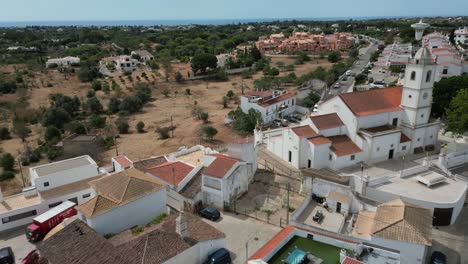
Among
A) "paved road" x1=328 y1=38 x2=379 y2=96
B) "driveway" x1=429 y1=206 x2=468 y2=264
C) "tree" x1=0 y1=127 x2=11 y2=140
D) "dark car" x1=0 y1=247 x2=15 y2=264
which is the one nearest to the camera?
"dark car" x1=0 y1=247 x2=15 y2=264

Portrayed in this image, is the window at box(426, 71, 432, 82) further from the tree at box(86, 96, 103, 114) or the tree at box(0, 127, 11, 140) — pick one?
the tree at box(0, 127, 11, 140)

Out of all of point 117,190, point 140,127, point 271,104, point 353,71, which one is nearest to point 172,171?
point 117,190

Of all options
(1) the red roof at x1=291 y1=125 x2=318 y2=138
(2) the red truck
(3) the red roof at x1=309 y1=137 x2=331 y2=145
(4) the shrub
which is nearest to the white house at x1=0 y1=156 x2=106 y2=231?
(2) the red truck

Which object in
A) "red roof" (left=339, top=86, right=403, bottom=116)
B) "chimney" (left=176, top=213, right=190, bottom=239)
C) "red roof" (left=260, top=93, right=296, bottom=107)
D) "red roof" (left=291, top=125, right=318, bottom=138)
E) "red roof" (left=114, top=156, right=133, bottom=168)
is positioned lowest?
"red roof" (left=114, top=156, right=133, bottom=168)

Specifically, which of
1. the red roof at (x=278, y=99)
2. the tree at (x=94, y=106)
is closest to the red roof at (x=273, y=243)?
the red roof at (x=278, y=99)

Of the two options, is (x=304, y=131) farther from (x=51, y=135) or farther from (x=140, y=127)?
(x=51, y=135)

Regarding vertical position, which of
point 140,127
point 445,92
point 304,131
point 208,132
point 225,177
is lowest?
point 140,127

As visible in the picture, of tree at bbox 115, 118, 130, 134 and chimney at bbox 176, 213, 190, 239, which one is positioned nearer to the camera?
chimney at bbox 176, 213, 190, 239
